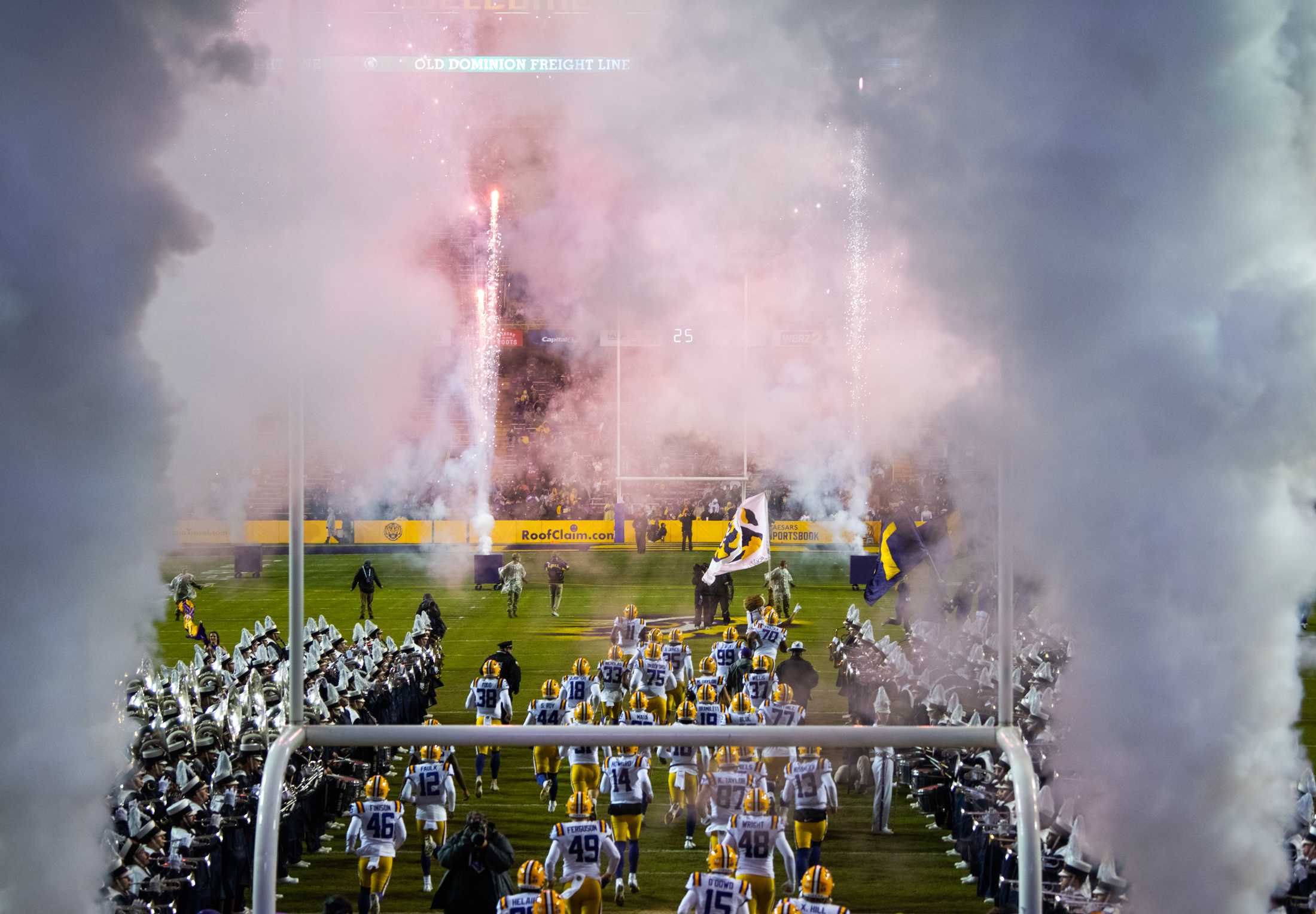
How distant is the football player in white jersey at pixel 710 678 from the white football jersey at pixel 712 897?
3902 millimetres

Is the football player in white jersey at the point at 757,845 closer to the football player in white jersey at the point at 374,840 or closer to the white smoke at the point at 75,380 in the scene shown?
the football player in white jersey at the point at 374,840

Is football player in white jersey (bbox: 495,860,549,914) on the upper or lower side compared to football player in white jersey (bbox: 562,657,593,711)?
lower

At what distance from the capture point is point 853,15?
4.45 m

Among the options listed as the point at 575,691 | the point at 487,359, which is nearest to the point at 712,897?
the point at 575,691

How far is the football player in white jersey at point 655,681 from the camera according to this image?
1215 centimetres

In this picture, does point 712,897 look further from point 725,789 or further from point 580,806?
point 725,789

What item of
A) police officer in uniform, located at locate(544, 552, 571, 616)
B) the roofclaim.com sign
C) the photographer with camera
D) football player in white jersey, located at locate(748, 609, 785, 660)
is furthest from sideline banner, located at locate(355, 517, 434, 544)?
the photographer with camera

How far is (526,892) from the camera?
654cm

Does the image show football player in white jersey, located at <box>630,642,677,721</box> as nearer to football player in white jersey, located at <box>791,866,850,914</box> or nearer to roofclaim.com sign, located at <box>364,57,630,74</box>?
football player in white jersey, located at <box>791,866,850,914</box>

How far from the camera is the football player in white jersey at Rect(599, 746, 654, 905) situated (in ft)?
29.8

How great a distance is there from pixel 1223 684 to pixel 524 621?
736 inches

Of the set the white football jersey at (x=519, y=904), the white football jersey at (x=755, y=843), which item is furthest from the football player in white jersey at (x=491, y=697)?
the white football jersey at (x=519, y=904)

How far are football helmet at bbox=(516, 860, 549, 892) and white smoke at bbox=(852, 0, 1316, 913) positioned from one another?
10.7ft

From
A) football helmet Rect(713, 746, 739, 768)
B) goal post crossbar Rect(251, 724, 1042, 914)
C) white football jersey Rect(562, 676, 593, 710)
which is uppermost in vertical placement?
goal post crossbar Rect(251, 724, 1042, 914)
